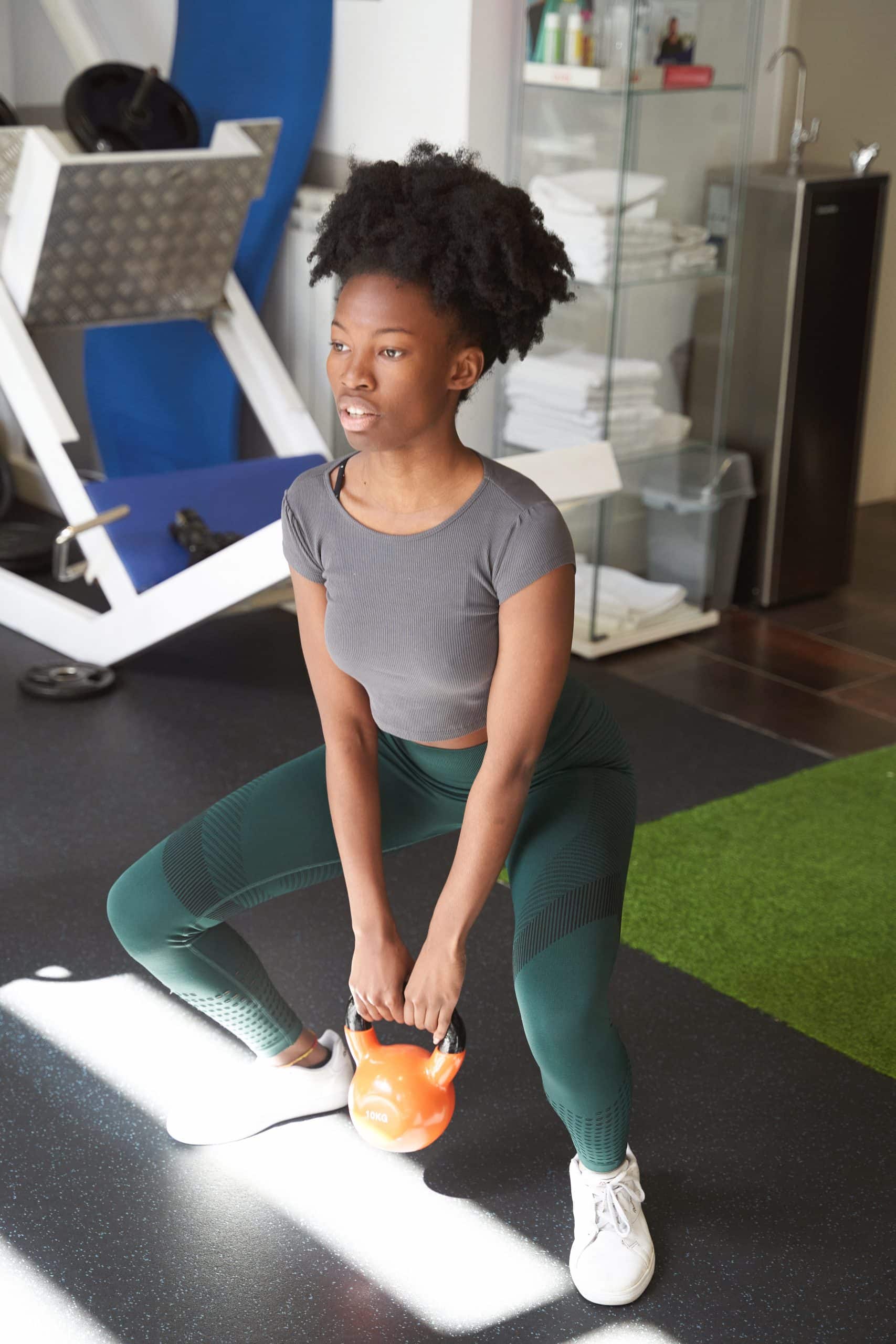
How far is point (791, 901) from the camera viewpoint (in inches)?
98.2

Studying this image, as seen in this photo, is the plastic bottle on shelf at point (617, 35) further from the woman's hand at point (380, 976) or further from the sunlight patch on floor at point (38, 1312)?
the sunlight patch on floor at point (38, 1312)

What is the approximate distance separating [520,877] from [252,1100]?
1.87ft

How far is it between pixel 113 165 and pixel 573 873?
89.6 inches

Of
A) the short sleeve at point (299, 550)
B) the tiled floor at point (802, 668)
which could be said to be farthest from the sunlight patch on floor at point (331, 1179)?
the tiled floor at point (802, 668)

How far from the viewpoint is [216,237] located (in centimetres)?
349

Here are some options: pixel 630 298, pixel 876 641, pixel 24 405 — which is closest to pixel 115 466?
pixel 24 405

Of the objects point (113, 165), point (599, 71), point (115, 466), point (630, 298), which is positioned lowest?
point (115, 466)

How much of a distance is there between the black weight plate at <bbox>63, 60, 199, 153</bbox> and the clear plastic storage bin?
1.50m

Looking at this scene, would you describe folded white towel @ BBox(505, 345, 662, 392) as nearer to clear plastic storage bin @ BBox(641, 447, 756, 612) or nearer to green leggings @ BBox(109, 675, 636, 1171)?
clear plastic storage bin @ BBox(641, 447, 756, 612)

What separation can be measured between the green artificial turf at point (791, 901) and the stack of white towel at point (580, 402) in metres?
1.08

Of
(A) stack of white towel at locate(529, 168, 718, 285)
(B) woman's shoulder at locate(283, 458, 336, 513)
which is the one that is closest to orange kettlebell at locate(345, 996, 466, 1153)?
(B) woman's shoulder at locate(283, 458, 336, 513)

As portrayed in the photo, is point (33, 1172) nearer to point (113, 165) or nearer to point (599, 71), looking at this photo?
point (113, 165)

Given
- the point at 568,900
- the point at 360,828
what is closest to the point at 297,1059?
the point at 360,828

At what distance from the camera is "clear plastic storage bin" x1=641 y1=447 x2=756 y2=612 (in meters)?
3.77
